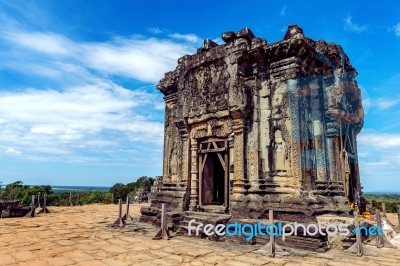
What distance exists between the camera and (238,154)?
8.77 meters

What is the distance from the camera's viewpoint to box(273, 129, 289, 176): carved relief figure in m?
8.01

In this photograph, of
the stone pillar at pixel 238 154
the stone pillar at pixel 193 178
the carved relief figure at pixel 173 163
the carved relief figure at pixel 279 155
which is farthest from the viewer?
the carved relief figure at pixel 173 163

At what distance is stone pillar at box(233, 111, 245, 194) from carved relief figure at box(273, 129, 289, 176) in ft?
3.14

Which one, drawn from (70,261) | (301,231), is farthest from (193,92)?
(70,261)

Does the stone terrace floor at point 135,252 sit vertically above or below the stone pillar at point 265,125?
below

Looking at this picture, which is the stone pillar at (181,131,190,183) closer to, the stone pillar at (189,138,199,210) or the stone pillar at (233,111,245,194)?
Answer: the stone pillar at (189,138,199,210)

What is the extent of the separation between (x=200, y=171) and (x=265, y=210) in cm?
305

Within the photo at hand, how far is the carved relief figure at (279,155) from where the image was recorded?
8008mm

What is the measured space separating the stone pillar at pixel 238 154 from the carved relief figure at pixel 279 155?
0.96 m

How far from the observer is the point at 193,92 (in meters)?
10.5

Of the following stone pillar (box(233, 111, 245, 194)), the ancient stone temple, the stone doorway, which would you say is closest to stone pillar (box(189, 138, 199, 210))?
the ancient stone temple

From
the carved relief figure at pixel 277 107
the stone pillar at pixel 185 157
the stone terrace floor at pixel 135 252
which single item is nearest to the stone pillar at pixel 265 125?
the carved relief figure at pixel 277 107

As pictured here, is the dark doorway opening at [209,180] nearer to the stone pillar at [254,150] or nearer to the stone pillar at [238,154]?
the stone pillar at [238,154]

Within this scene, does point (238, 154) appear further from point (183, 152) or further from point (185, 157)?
point (183, 152)
